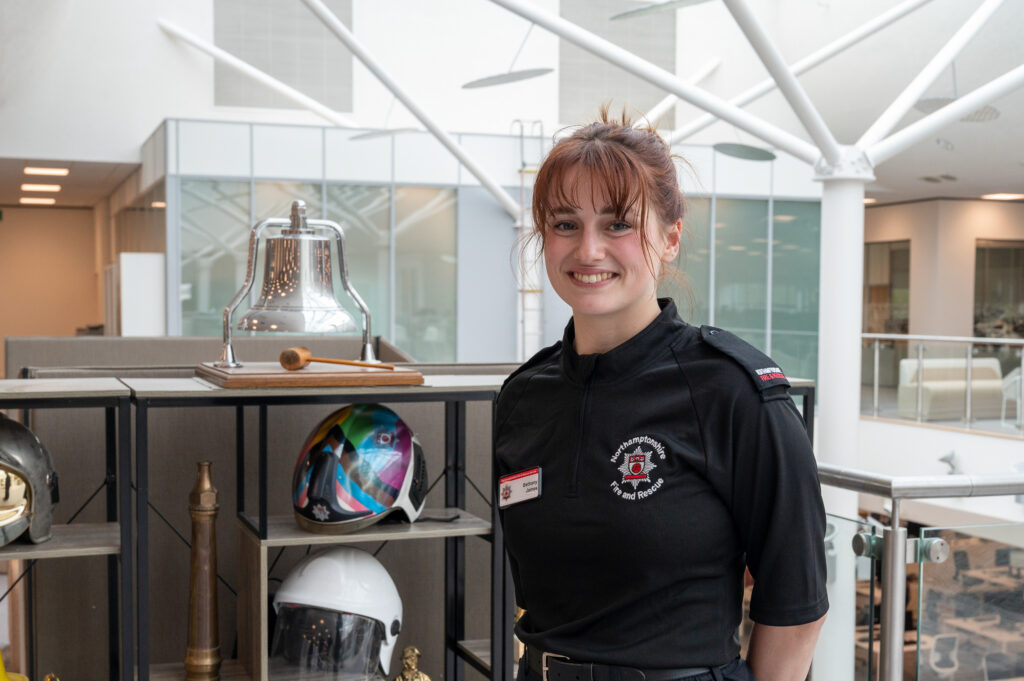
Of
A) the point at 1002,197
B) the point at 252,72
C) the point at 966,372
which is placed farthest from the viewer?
the point at 1002,197

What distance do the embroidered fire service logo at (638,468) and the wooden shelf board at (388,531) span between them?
174 centimetres

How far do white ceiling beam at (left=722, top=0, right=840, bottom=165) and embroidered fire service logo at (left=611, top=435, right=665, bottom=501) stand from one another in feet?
22.9

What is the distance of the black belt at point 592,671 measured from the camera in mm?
1438

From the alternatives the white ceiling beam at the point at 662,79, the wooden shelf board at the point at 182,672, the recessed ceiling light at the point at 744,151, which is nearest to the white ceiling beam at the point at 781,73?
the white ceiling beam at the point at 662,79

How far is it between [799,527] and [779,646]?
0.57 feet

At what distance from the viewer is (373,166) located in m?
15.7

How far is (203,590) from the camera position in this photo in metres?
3.21

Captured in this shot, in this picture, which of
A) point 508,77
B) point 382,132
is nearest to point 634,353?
point 508,77

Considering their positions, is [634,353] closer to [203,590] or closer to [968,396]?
[203,590]

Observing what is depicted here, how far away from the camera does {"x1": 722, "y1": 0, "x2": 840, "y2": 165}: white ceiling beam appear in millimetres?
8102

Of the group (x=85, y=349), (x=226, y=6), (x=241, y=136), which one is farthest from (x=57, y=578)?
(x=226, y=6)

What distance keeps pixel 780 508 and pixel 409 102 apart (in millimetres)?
12040

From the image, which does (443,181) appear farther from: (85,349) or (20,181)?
(85,349)

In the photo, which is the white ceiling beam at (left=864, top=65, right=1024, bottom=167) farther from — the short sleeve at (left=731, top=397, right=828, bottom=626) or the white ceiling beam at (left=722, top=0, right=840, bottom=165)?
the short sleeve at (left=731, top=397, right=828, bottom=626)
